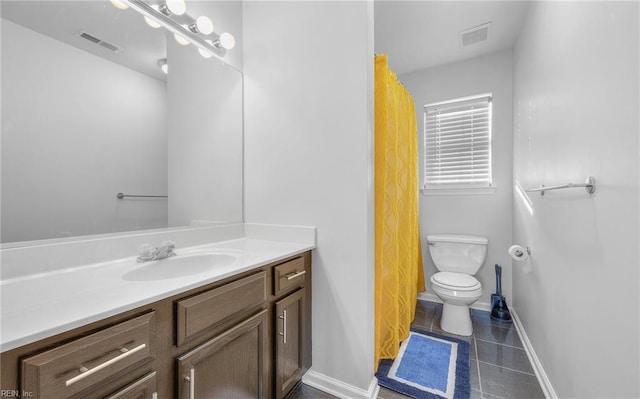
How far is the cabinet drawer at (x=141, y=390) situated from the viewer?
2.18ft

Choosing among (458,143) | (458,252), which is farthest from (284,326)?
(458,143)

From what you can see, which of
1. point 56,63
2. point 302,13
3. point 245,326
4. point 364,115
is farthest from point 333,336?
point 302,13

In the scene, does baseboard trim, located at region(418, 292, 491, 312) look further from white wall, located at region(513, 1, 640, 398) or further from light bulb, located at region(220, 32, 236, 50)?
light bulb, located at region(220, 32, 236, 50)

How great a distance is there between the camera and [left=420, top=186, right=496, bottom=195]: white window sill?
7.94ft

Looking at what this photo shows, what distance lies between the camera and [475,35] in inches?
85.0

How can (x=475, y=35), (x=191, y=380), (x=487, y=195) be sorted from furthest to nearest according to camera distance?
(x=487, y=195), (x=475, y=35), (x=191, y=380)

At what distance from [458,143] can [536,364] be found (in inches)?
74.3

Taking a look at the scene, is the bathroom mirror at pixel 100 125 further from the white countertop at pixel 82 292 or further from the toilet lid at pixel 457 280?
the toilet lid at pixel 457 280

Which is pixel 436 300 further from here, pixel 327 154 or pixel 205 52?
pixel 205 52

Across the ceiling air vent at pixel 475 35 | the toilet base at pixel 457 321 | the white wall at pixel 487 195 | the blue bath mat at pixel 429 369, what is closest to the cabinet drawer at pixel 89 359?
the blue bath mat at pixel 429 369

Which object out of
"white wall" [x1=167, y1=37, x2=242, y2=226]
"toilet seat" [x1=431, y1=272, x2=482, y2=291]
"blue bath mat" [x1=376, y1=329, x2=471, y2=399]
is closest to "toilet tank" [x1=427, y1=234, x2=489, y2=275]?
"toilet seat" [x1=431, y1=272, x2=482, y2=291]

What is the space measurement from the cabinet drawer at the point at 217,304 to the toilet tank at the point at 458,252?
6.21 feet

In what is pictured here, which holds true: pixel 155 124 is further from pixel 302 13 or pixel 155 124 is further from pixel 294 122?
pixel 302 13

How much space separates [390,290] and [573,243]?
3.06 ft
